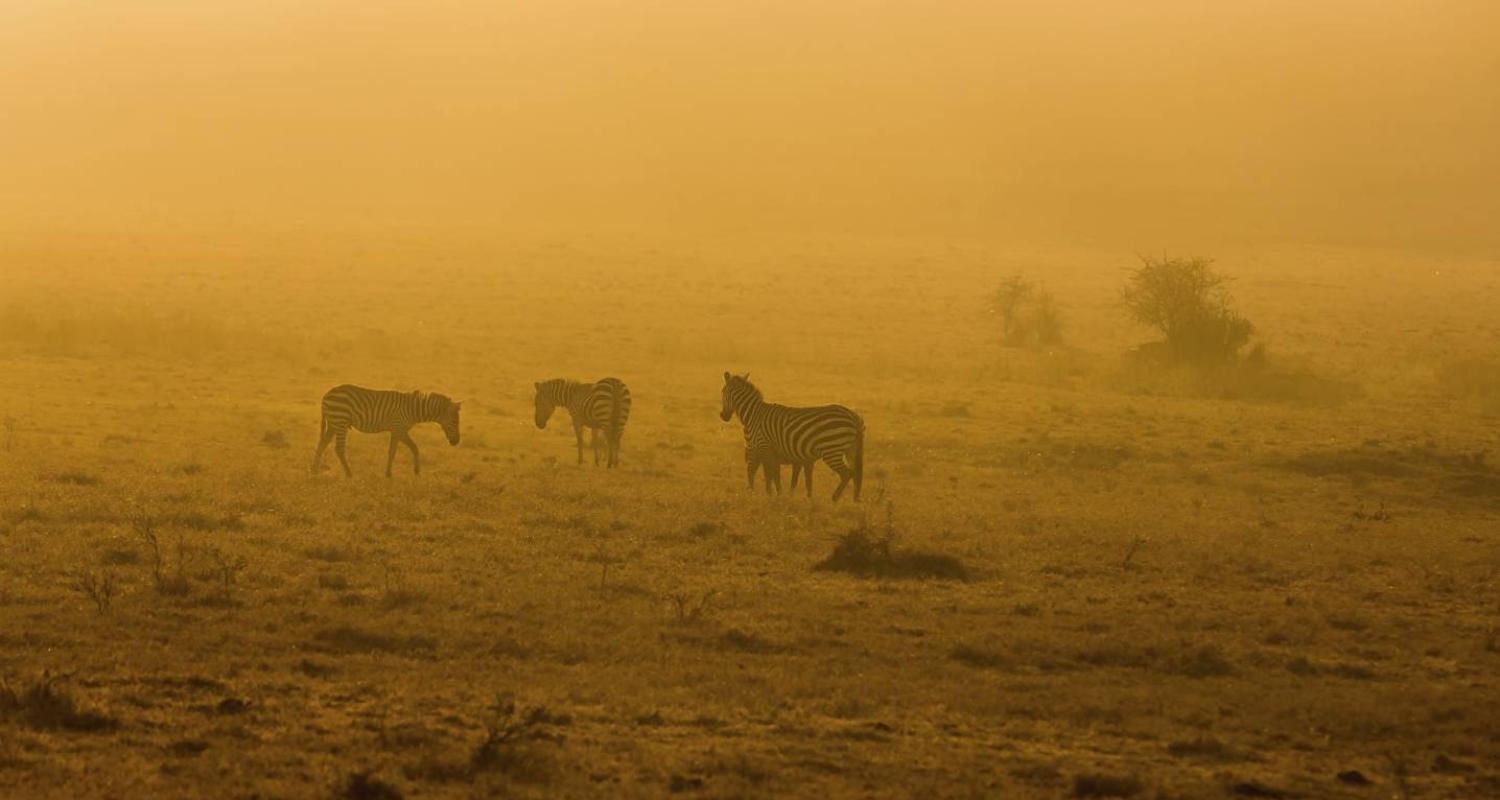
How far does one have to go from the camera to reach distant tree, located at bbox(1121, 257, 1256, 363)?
114 feet

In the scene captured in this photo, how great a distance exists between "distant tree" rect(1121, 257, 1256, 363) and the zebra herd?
712 inches

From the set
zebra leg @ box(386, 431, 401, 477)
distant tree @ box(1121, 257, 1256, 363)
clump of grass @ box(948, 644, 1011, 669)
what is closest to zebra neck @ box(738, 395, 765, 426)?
zebra leg @ box(386, 431, 401, 477)

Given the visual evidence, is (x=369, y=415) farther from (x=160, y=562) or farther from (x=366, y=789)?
(x=366, y=789)

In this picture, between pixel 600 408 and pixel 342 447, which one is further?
pixel 600 408

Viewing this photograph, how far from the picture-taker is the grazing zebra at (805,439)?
17.4 m

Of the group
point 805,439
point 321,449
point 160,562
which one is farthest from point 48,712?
point 321,449

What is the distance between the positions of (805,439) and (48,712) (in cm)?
1053

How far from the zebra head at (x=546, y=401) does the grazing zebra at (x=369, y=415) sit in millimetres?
2776

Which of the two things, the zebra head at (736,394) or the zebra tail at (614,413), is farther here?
the zebra tail at (614,413)

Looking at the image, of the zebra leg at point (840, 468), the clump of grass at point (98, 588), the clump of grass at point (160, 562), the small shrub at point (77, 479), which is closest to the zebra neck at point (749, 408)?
the zebra leg at point (840, 468)

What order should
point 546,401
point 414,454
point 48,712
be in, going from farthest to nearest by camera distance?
point 546,401, point 414,454, point 48,712

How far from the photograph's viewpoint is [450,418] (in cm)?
2009

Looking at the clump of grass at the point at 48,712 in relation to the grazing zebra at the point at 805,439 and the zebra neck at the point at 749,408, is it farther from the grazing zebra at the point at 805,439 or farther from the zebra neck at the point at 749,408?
the zebra neck at the point at 749,408

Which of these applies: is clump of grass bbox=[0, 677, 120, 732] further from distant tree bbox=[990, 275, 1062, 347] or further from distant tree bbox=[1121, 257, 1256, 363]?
distant tree bbox=[990, 275, 1062, 347]
